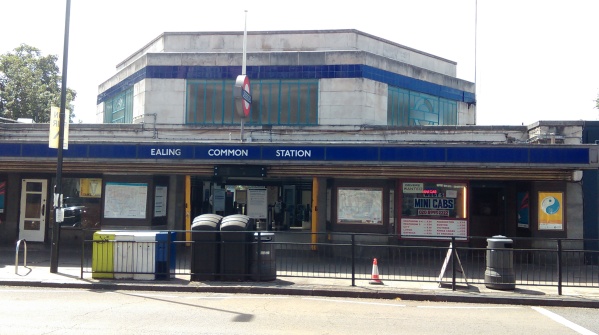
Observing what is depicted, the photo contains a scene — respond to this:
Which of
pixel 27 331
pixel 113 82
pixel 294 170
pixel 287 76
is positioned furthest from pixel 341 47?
pixel 27 331

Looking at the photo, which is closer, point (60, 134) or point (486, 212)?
point (60, 134)

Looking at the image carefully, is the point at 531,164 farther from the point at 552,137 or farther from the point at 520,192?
the point at 520,192

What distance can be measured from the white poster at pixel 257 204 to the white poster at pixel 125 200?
372 centimetres

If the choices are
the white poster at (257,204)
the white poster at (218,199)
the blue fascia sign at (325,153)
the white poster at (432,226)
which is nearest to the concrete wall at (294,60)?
the white poster at (218,199)

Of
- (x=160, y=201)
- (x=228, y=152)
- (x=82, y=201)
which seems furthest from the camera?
(x=82, y=201)

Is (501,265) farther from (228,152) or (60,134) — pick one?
(60,134)

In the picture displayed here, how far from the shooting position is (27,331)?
25.1 feet

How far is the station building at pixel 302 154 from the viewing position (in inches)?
619

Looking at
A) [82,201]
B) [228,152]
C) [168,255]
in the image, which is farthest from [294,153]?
[82,201]

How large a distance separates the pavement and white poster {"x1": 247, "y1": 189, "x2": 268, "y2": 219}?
625 cm

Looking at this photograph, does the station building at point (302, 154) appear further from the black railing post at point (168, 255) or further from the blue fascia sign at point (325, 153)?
the black railing post at point (168, 255)

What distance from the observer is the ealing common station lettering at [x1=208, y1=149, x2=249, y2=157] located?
52.6ft

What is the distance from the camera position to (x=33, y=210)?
62.0 ft

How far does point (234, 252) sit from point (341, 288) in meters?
2.64
